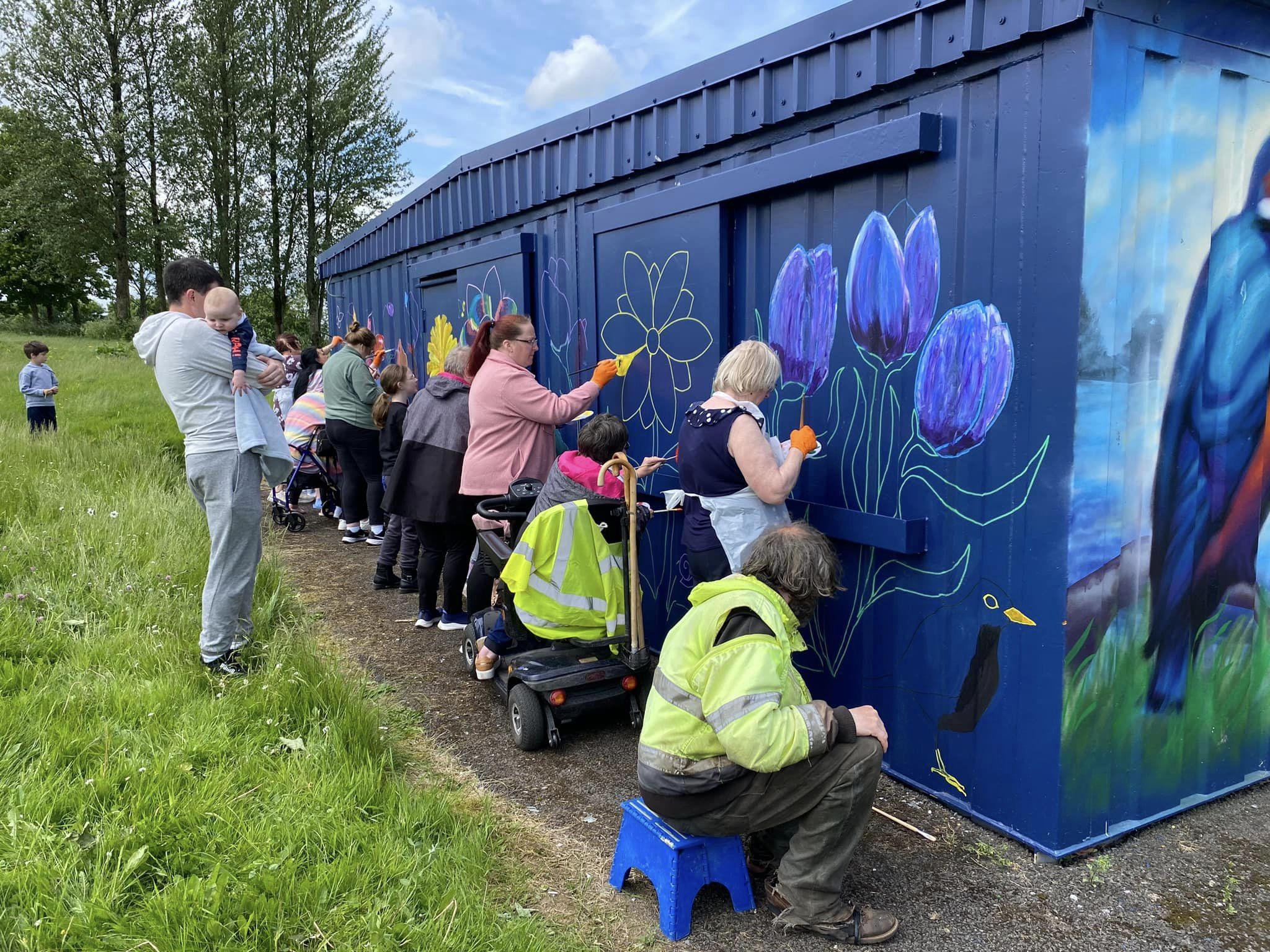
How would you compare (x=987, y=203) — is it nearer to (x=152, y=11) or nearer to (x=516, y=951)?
(x=516, y=951)

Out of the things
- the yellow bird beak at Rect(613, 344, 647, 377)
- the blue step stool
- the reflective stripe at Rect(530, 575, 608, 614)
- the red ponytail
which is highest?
the red ponytail

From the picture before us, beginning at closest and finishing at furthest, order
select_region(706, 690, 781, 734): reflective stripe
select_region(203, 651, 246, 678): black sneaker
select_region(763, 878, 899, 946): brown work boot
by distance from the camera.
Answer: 1. select_region(706, 690, 781, 734): reflective stripe
2. select_region(763, 878, 899, 946): brown work boot
3. select_region(203, 651, 246, 678): black sneaker

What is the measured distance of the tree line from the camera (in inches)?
1052

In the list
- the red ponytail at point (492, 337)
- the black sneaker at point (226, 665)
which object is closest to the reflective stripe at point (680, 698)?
the black sneaker at point (226, 665)

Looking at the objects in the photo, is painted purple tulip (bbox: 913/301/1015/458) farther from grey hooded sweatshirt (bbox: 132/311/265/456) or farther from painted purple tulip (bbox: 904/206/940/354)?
grey hooded sweatshirt (bbox: 132/311/265/456)

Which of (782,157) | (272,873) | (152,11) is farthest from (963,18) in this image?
(152,11)

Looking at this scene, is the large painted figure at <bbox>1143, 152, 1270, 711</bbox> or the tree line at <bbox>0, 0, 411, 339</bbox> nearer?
the large painted figure at <bbox>1143, 152, 1270, 711</bbox>

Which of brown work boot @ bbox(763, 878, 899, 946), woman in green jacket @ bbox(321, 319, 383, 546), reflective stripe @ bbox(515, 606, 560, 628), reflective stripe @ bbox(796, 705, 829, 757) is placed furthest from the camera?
woman in green jacket @ bbox(321, 319, 383, 546)

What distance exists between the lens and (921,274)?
11.5 feet

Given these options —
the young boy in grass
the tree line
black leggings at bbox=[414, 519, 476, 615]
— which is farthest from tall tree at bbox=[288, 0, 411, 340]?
black leggings at bbox=[414, 519, 476, 615]

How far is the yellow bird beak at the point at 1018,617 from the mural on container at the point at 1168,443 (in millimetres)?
140

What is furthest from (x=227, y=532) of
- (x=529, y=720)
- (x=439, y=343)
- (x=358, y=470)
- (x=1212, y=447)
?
(x=439, y=343)

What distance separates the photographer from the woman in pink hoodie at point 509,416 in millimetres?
5109

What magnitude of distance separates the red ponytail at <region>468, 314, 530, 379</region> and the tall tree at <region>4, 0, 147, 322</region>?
27603 millimetres
